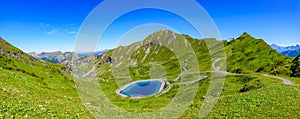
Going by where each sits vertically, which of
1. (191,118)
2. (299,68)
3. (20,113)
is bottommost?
(191,118)

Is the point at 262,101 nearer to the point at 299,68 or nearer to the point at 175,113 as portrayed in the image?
the point at 175,113

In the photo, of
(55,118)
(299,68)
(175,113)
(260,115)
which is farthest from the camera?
(299,68)

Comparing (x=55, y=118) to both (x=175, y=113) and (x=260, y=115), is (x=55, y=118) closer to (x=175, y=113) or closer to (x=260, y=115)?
(x=175, y=113)

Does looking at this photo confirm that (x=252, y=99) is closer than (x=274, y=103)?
No

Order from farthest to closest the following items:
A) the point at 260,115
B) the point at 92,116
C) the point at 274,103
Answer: the point at 274,103 < the point at 260,115 < the point at 92,116

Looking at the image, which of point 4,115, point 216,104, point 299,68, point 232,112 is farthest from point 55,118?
point 299,68

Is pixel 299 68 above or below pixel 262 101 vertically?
above

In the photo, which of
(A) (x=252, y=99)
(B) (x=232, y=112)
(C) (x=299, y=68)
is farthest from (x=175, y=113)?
(C) (x=299, y=68)

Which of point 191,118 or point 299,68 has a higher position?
point 299,68

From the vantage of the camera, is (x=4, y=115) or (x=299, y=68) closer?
(x=4, y=115)
